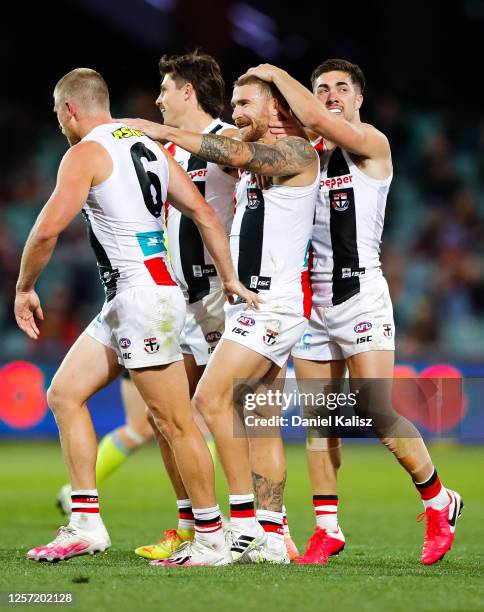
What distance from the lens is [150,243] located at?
238 inches

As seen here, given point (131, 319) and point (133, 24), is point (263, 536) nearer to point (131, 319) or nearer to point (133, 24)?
point (131, 319)

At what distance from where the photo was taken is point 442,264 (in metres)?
16.7

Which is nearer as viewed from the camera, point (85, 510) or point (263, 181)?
point (85, 510)

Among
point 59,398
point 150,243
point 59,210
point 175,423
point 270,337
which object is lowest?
point 175,423

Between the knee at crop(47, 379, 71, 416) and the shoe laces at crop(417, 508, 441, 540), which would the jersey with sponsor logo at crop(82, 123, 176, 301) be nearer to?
the knee at crop(47, 379, 71, 416)

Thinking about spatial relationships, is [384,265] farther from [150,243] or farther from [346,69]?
[150,243]

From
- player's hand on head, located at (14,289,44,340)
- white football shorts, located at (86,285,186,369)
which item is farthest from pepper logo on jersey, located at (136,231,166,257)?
player's hand on head, located at (14,289,44,340)

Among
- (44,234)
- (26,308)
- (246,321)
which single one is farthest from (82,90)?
(246,321)

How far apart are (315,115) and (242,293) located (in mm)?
1040

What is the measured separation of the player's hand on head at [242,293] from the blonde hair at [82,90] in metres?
1.18

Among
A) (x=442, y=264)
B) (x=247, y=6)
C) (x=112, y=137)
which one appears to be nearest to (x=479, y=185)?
(x=442, y=264)

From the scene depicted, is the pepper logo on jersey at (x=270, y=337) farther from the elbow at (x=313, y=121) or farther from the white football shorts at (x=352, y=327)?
the elbow at (x=313, y=121)

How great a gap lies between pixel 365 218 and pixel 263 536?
75.9 inches

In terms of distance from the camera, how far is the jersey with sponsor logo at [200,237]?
6.86m
